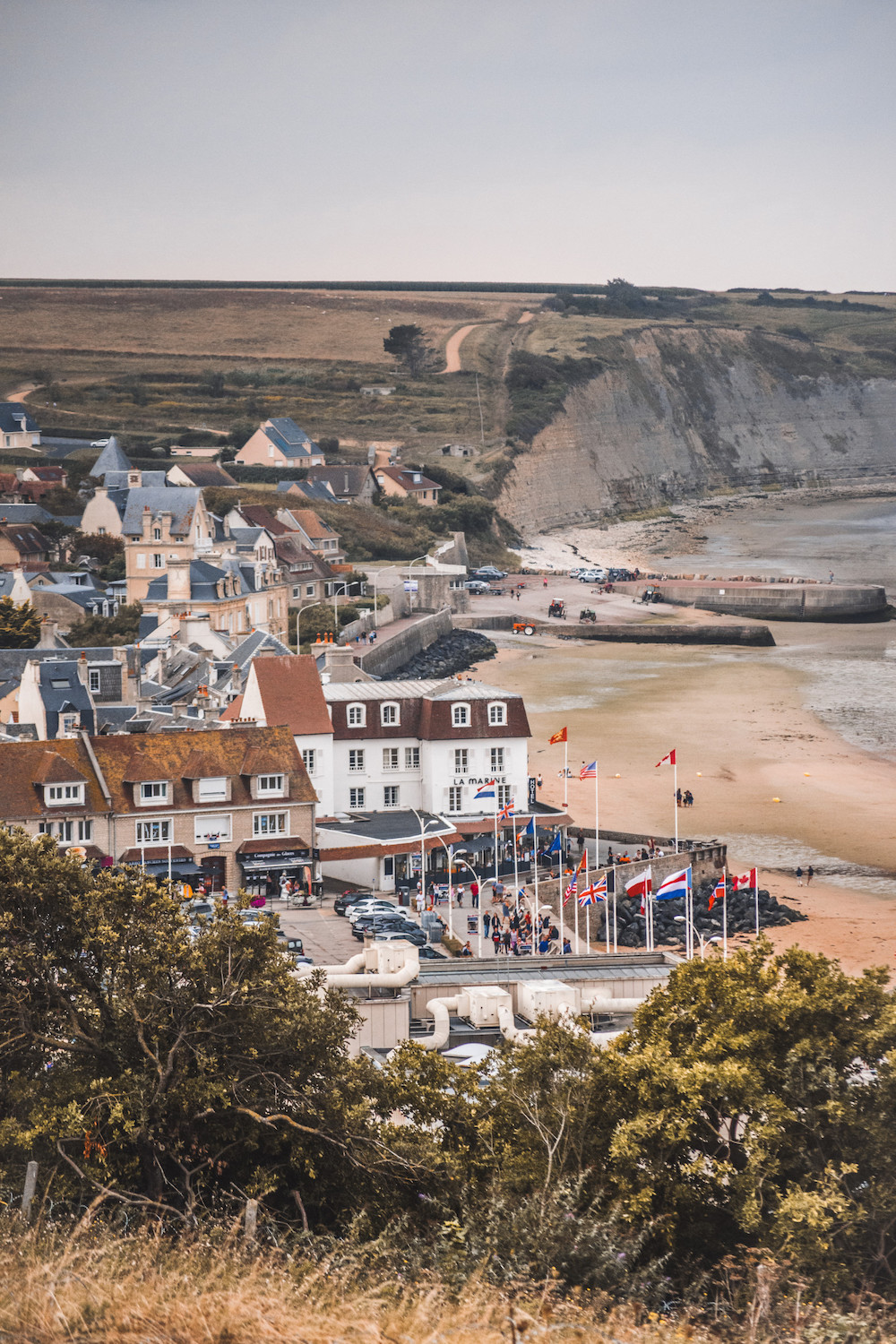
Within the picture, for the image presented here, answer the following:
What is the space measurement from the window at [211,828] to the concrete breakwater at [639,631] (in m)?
48.8

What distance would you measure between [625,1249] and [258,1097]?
322 centimetres

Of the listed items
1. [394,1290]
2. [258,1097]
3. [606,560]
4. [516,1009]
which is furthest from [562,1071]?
[606,560]

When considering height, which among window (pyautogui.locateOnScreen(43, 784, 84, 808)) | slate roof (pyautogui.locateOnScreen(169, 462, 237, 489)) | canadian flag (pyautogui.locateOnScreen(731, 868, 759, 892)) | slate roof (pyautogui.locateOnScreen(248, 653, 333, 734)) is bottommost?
canadian flag (pyautogui.locateOnScreen(731, 868, 759, 892))

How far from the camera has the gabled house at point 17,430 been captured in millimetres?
113875

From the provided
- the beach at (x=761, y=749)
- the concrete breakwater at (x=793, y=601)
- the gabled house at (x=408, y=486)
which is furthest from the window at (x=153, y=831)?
the gabled house at (x=408, y=486)

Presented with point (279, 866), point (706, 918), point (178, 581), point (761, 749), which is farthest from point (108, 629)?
point (706, 918)

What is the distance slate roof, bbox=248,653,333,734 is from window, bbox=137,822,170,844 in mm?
5172

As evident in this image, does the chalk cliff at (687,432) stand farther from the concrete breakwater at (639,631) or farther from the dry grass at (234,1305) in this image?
the dry grass at (234,1305)

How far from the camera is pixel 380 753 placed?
35.2 metres

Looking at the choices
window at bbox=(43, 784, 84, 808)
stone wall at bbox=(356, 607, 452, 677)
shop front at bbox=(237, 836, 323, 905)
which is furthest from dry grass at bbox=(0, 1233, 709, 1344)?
stone wall at bbox=(356, 607, 452, 677)

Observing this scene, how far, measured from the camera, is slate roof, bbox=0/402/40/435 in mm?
114375

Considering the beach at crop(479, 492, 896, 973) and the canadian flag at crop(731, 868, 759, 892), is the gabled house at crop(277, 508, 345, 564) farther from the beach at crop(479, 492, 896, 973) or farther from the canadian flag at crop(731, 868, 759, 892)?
the canadian flag at crop(731, 868, 759, 892)

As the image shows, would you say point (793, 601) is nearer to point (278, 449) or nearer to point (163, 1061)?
point (278, 449)

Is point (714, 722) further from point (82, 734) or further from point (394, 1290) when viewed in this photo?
point (394, 1290)
